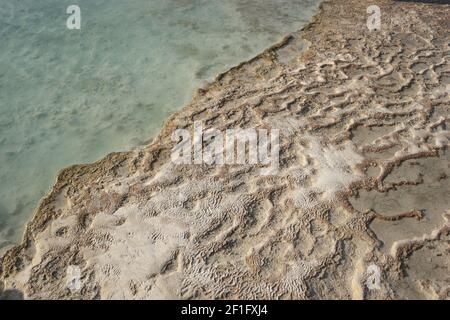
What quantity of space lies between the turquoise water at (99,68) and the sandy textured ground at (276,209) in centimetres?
29

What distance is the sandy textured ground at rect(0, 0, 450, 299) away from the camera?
3.04m

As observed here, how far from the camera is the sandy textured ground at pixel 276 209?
3.04 m

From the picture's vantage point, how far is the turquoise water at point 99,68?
13.8ft

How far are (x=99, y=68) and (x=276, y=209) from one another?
3.22m

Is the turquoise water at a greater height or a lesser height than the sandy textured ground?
greater

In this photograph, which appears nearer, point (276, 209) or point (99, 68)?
point (276, 209)

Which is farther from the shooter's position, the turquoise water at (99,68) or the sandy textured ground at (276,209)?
the turquoise water at (99,68)

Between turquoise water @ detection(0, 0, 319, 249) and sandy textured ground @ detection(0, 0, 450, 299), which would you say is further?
turquoise water @ detection(0, 0, 319, 249)

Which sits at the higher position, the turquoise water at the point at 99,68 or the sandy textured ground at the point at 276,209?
the turquoise water at the point at 99,68

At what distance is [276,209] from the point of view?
354 centimetres

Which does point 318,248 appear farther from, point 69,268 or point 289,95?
point 289,95

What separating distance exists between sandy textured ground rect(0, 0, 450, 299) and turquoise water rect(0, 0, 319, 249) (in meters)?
0.29

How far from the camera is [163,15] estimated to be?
6.81m

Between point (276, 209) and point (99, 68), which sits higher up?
point (99, 68)
